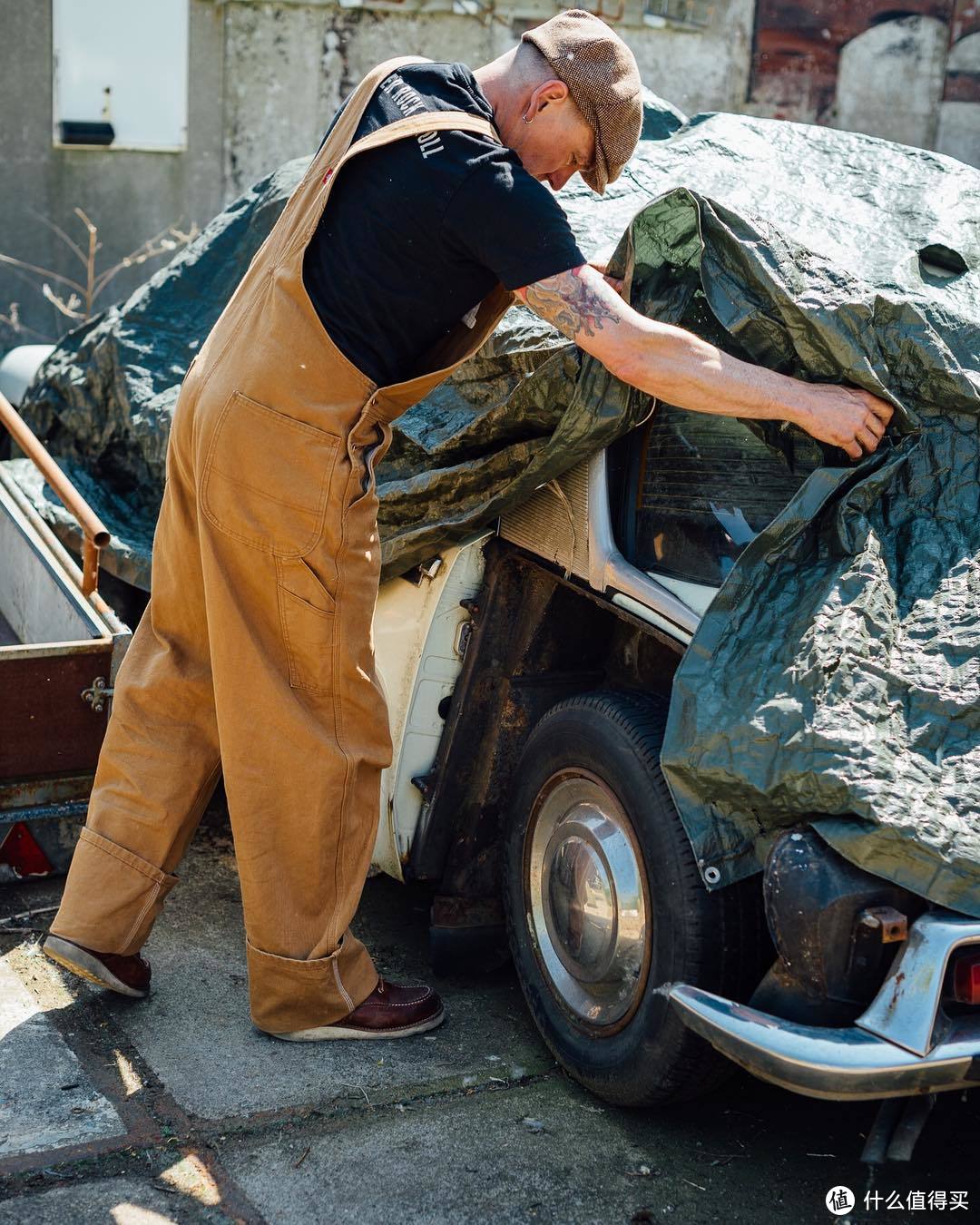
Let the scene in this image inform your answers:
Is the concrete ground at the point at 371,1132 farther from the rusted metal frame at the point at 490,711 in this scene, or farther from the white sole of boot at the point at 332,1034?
the rusted metal frame at the point at 490,711

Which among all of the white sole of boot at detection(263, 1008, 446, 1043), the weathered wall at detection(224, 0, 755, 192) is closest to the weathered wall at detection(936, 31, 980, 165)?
the weathered wall at detection(224, 0, 755, 192)

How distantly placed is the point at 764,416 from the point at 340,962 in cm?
150

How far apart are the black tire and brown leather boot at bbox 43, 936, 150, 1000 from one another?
96 cm

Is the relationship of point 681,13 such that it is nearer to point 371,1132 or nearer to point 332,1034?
point 332,1034

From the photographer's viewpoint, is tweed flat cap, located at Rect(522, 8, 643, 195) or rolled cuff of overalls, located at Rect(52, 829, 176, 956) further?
rolled cuff of overalls, located at Rect(52, 829, 176, 956)

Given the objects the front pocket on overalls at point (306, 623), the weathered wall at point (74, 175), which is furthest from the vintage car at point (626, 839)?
the weathered wall at point (74, 175)

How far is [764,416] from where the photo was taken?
8.61 ft

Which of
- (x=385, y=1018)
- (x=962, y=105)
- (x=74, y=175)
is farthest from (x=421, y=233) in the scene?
(x=962, y=105)

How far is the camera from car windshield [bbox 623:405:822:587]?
286 centimetres

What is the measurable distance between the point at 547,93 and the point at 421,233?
378mm

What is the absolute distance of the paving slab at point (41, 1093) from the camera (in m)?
2.70

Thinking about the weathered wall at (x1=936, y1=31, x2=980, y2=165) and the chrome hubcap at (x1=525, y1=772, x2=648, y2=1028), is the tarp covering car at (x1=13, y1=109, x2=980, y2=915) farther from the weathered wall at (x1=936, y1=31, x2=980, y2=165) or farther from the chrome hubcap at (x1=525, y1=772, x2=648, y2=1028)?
the weathered wall at (x1=936, y1=31, x2=980, y2=165)

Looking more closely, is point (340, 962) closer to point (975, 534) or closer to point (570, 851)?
point (570, 851)

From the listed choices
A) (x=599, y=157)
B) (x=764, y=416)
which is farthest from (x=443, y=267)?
(x=764, y=416)
